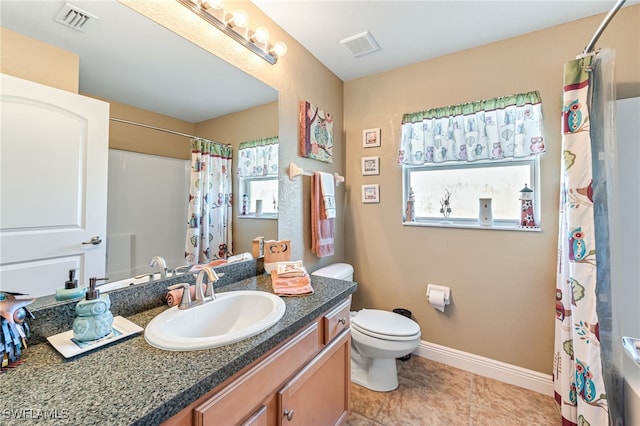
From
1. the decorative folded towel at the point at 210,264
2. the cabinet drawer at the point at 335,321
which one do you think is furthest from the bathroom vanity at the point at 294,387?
the decorative folded towel at the point at 210,264

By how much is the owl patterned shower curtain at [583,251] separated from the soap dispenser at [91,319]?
1.97 meters

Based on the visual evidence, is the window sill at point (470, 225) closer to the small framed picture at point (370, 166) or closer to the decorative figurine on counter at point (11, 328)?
the small framed picture at point (370, 166)

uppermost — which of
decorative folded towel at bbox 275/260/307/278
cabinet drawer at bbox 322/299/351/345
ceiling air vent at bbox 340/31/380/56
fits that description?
ceiling air vent at bbox 340/31/380/56

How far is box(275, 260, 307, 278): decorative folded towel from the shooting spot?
1.37m

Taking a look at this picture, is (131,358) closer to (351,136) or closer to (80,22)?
(80,22)

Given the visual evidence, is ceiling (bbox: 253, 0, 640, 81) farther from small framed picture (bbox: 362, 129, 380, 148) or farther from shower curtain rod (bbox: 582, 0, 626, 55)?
small framed picture (bbox: 362, 129, 380, 148)

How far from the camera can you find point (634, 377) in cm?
119

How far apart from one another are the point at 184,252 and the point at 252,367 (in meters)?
0.66

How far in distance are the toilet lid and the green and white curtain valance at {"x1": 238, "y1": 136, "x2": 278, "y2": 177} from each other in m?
1.13

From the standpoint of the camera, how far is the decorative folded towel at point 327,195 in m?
2.01

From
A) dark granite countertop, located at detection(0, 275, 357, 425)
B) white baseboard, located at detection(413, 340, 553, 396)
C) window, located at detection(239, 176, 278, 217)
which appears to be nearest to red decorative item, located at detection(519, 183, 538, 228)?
white baseboard, located at detection(413, 340, 553, 396)

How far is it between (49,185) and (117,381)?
2.14ft

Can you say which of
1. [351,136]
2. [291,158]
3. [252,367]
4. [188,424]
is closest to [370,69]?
[351,136]

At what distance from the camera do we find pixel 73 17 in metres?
0.90
